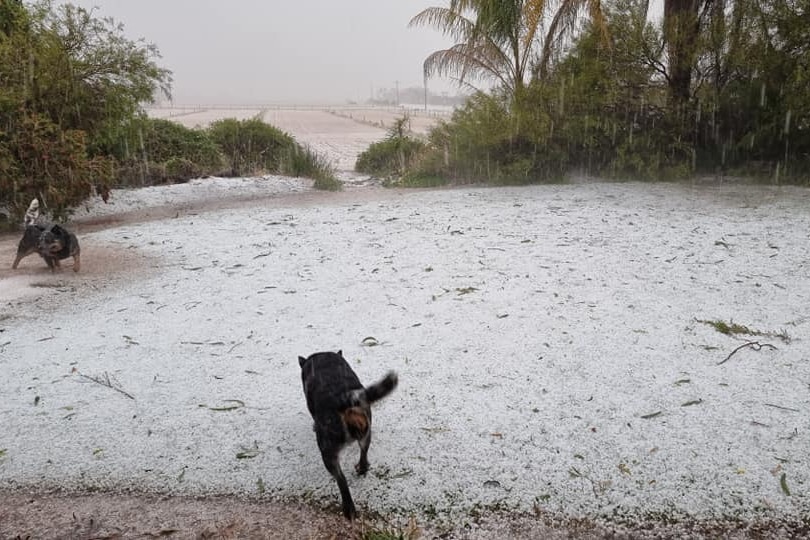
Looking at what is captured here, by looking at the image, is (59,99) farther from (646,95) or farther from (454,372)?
(646,95)

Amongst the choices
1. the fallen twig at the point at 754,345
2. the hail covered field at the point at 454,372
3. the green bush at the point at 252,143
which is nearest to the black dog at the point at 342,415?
the hail covered field at the point at 454,372

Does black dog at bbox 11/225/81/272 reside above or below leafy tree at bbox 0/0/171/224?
below

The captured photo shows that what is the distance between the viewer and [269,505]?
221 cm

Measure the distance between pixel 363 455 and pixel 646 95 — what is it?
944cm

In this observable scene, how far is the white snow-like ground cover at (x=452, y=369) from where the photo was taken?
2.32 meters

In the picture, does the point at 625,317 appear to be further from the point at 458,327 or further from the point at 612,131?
the point at 612,131

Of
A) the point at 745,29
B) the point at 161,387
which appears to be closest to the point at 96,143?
the point at 161,387

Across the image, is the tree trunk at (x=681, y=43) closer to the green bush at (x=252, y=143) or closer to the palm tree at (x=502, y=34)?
the palm tree at (x=502, y=34)

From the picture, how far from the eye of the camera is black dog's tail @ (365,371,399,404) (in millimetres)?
2117

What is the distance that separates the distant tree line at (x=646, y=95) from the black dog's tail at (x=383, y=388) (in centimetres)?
845

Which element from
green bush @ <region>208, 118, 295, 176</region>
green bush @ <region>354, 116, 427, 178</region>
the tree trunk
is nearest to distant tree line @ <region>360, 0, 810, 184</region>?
the tree trunk

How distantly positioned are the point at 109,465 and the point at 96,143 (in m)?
7.95

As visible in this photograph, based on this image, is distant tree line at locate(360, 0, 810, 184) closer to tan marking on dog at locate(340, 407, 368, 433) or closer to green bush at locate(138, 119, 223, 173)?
green bush at locate(138, 119, 223, 173)

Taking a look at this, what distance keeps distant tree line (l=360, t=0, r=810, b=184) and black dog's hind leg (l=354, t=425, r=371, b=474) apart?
8.57 metres
